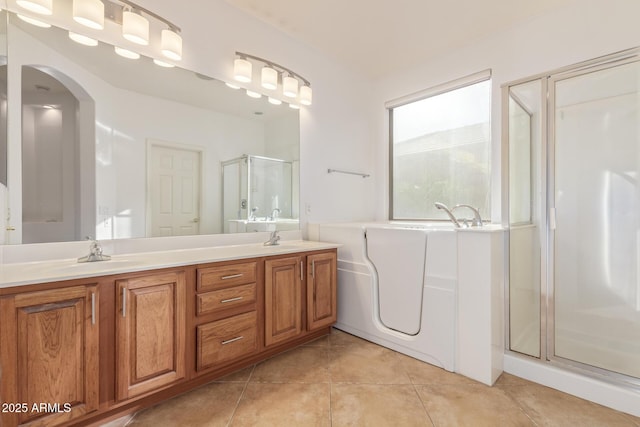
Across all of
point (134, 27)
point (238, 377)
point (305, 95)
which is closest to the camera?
point (134, 27)

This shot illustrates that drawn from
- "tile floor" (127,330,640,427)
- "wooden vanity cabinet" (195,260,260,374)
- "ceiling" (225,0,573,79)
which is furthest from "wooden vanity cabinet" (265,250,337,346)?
"ceiling" (225,0,573,79)

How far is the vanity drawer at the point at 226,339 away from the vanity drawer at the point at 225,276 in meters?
0.21

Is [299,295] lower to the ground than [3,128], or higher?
lower

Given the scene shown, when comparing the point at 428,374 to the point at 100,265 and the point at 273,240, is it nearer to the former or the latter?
the point at 273,240

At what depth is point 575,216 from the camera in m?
2.12

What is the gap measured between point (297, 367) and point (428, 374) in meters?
0.87

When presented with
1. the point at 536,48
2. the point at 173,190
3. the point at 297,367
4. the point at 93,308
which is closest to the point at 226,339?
the point at 297,367

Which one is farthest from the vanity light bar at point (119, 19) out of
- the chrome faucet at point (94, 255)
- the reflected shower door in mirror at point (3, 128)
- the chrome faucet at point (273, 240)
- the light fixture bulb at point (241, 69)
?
the chrome faucet at point (273, 240)

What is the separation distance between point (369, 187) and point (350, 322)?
160 cm

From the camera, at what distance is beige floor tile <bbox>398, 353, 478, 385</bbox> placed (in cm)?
179

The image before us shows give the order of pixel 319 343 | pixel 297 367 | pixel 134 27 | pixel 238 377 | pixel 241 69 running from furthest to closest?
pixel 319 343 < pixel 241 69 < pixel 297 367 < pixel 238 377 < pixel 134 27

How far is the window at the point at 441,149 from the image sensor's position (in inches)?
104

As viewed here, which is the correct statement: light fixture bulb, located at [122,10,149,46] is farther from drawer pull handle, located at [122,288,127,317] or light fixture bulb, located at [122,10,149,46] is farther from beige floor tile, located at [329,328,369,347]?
beige floor tile, located at [329,328,369,347]

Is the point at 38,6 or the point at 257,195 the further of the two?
the point at 257,195
